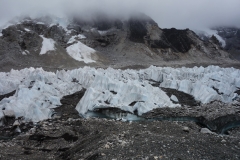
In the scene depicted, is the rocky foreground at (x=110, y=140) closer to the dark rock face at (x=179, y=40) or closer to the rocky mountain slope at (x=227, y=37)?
the dark rock face at (x=179, y=40)

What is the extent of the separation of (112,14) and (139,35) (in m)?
13.1

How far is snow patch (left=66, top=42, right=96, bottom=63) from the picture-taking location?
5938 centimetres

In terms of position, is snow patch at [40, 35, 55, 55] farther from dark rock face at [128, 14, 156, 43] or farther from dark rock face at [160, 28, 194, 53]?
dark rock face at [160, 28, 194, 53]

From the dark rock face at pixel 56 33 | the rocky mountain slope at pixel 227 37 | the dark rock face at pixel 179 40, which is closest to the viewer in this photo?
the dark rock face at pixel 56 33

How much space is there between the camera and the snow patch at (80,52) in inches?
2338

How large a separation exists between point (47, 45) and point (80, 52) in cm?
813

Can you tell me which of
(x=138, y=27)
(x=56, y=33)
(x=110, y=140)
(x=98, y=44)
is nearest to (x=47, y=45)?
(x=56, y=33)

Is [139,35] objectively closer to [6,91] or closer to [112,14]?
[112,14]

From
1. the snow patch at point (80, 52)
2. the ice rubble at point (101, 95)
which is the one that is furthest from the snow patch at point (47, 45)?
the ice rubble at point (101, 95)

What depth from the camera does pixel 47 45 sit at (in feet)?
200

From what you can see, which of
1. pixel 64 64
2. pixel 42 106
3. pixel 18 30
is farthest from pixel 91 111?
pixel 18 30

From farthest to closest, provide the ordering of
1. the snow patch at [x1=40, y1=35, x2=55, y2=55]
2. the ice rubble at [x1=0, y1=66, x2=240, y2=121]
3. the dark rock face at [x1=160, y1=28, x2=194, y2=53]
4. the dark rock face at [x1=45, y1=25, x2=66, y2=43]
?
the dark rock face at [x1=160, y1=28, x2=194, y2=53] → the dark rock face at [x1=45, y1=25, x2=66, y2=43] → the snow patch at [x1=40, y1=35, x2=55, y2=55] → the ice rubble at [x1=0, y1=66, x2=240, y2=121]

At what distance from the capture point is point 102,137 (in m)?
9.77

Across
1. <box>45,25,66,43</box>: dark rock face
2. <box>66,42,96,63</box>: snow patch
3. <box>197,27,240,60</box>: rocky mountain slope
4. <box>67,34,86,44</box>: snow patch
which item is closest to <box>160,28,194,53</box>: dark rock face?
<box>66,42,96,63</box>: snow patch
